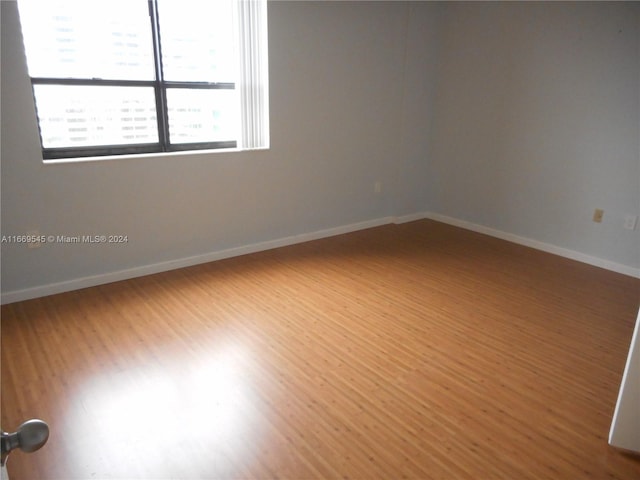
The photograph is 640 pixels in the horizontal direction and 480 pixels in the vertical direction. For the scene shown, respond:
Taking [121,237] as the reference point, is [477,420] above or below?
below

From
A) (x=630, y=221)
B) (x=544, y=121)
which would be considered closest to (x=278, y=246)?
(x=544, y=121)

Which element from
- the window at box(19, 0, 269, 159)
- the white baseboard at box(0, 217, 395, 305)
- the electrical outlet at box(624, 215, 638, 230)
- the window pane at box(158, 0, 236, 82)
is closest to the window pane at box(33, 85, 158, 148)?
the window at box(19, 0, 269, 159)

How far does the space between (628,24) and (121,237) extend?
4.07m

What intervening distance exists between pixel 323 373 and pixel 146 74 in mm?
2422

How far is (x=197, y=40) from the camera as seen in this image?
3.29 m

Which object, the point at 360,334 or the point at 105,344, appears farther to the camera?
the point at 360,334

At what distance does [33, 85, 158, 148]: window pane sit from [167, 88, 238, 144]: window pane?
0.51ft

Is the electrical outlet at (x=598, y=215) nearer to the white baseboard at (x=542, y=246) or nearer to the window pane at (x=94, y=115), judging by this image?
the white baseboard at (x=542, y=246)

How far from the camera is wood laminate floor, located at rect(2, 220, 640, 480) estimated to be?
5.58 feet

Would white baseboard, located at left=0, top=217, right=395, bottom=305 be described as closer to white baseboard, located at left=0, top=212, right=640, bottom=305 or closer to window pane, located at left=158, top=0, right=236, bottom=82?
white baseboard, located at left=0, top=212, right=640, bottom=305

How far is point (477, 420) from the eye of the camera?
6.29ft

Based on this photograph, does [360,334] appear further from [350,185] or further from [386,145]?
[386,145]

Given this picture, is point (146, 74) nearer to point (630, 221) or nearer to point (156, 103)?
point (156, 103)

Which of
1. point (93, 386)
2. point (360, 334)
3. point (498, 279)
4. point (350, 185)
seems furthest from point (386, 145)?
point (93, 386)
